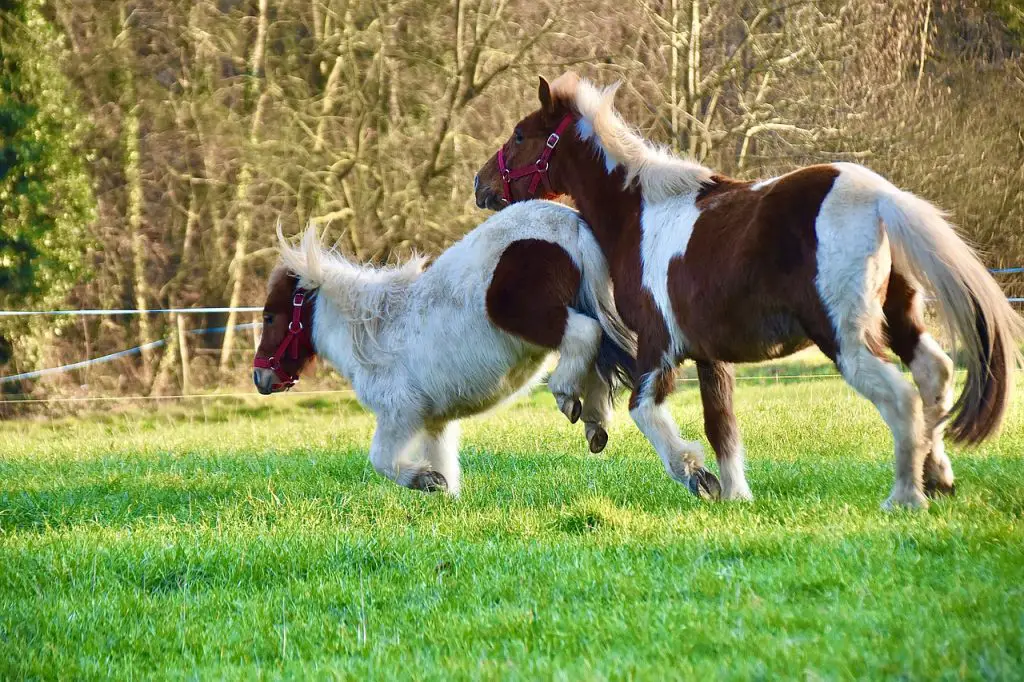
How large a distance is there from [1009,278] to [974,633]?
15531mm

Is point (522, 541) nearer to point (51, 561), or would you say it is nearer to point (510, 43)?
point (51, 561)

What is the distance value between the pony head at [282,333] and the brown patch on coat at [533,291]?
5.47ft

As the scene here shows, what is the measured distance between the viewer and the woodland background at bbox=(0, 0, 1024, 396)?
15672 millimetres

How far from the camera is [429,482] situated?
616 cm

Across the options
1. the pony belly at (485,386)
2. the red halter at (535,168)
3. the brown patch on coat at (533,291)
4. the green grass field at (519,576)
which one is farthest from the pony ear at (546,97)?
the green grass field at (519,576)

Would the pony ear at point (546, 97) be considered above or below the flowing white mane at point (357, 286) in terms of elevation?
above

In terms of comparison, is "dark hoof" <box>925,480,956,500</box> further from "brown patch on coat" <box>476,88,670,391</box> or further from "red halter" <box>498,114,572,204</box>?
"red halter" <box>498,114,572,204</box>

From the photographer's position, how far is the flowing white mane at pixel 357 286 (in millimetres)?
6578

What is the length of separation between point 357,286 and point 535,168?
1.35 m

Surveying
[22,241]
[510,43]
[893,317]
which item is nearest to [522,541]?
[893,317]

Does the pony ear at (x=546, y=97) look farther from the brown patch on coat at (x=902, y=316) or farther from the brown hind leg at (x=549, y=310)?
the brown patch on coat at (x=902, y=316)

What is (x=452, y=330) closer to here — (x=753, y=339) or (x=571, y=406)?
(x=571, y=406)

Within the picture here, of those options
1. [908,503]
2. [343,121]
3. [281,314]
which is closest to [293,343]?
[281,314]

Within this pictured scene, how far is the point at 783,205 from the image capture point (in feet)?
15.2
